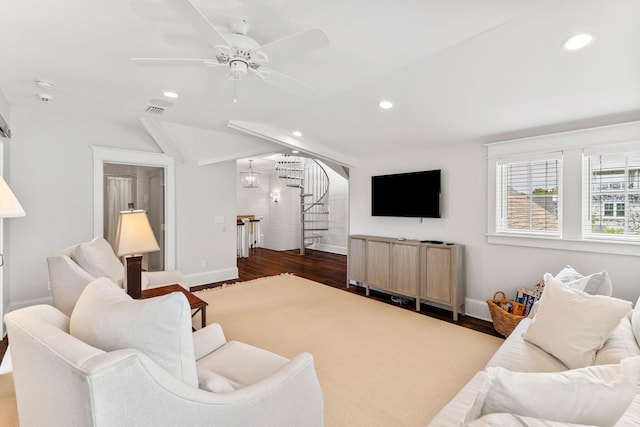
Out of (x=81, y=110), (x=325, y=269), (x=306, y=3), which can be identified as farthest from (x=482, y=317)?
(x=81, y=110)

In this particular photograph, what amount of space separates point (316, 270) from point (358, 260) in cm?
175

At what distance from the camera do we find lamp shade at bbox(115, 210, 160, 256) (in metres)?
2.27

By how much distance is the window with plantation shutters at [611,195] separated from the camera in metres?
2.68

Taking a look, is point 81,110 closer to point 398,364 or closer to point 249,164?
point 398,364

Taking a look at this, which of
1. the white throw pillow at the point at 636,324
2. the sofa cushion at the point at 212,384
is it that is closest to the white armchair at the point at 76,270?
the sofa cushion at the point at 212,384

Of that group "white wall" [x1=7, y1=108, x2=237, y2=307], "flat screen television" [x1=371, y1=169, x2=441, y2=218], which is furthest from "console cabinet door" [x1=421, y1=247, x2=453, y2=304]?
"white wall" [x1=7, y1=108, x2=237, y2=307]

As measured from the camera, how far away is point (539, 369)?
1.67m

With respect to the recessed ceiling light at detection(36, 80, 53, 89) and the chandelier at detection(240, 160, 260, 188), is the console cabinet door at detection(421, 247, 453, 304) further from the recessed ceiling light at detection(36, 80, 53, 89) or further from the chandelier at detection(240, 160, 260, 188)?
the chandelier at detection(240, 160, 260, 188)

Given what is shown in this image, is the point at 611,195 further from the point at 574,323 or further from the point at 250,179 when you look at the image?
the point at 250,179

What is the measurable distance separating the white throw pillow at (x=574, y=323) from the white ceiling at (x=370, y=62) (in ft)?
5.09

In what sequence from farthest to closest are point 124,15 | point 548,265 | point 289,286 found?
point 289,286, point 548,265, point 124,15

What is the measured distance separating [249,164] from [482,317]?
7065 millimetres

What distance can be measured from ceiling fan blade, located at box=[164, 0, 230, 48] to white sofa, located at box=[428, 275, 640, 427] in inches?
70.2

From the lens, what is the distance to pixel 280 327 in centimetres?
334
